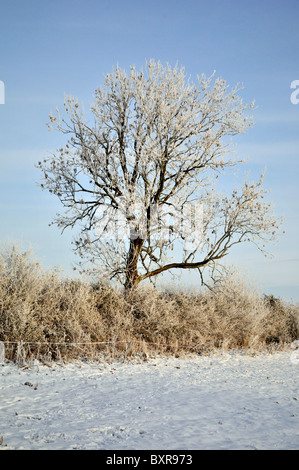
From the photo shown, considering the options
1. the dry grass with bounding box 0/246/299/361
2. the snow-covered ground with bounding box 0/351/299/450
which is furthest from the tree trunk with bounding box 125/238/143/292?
the snow-covered ground with bounding box 0/351/299/450

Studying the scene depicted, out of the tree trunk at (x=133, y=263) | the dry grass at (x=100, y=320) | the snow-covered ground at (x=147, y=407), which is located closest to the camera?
the snow-covered ground at (x=147, y=407)

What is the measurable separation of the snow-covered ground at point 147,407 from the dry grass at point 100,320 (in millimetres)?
933

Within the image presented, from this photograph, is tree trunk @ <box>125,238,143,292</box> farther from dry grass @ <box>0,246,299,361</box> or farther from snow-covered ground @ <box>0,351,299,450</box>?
snow-covered ground @ <box>0,351,299,450</box>

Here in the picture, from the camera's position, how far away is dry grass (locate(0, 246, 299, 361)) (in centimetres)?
1052

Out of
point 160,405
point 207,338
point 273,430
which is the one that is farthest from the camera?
point 207,338

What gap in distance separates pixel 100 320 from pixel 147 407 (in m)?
5.37

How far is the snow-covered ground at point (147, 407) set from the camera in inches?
213

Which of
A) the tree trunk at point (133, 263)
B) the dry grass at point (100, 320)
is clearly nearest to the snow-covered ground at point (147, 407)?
the dry grass at point (100, 320)

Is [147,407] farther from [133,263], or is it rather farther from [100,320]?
[133,263]

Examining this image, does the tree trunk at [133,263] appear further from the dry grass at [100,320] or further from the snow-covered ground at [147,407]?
the snow-covered ground at [147,407]
